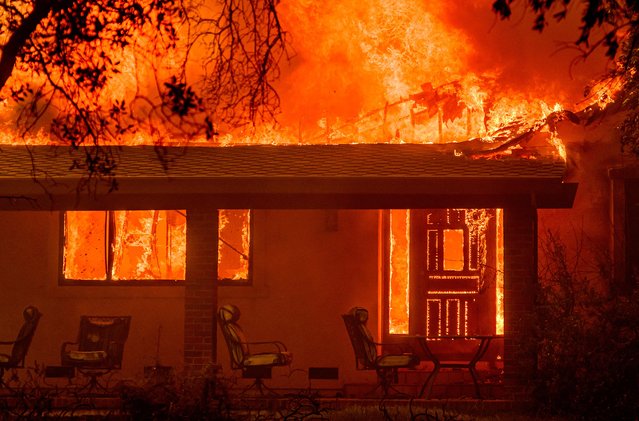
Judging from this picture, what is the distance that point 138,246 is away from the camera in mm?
15992

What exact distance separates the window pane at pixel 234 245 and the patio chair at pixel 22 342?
8.19 feet

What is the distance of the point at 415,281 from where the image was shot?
15711 mm

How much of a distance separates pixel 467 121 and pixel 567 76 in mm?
1629

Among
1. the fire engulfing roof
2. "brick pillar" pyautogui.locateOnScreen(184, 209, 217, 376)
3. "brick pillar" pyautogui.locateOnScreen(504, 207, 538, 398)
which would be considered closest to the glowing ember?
the fire engulfing roof

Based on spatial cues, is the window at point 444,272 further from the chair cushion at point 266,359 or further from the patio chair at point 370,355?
the chair cushion at point 266,359

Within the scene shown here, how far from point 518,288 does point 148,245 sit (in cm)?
544

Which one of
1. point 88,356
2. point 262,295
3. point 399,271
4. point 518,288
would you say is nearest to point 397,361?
point 518,288

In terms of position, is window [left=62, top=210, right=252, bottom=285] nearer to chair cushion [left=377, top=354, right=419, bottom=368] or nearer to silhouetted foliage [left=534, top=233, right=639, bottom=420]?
chair cushion [left=377, top=354, right=419, bottom=368]

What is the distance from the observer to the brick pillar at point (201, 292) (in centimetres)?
1330

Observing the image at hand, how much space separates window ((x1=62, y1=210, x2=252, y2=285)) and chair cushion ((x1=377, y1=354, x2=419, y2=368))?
2813 millimetres

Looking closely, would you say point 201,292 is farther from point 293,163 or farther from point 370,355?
point 370,355

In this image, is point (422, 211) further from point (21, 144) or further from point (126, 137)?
point (21, 144)

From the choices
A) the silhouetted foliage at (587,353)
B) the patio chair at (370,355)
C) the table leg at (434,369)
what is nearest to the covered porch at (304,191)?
the silhouetted foliage at (587,353)

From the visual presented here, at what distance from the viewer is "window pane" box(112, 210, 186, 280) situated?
52.1ft
